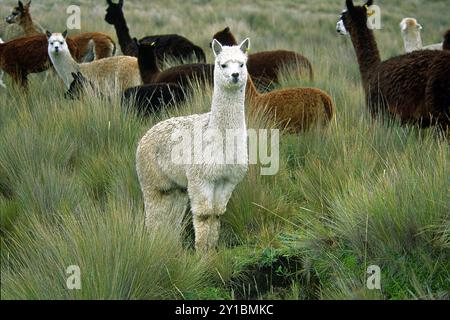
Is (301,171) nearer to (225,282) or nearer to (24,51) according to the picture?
(225,282)

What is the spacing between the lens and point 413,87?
7109mm

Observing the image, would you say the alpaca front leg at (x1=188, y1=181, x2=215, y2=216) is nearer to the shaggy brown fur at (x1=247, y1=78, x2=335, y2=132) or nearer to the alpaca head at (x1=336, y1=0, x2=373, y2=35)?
the shaggy brown fur at (x1=247, y1=78, x2=335, y2=132)

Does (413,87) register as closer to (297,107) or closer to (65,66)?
(297,107)

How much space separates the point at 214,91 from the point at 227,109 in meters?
0.22

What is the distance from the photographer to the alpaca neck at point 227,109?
535 cm

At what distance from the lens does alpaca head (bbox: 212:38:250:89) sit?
17.0ft

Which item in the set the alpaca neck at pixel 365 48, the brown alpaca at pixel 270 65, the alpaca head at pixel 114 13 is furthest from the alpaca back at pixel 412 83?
the alpaca head at pixel 114 13

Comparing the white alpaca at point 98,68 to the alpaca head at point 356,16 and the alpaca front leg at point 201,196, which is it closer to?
the alpaca head at point 356,16

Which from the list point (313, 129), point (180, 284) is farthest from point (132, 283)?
point (313, 129)

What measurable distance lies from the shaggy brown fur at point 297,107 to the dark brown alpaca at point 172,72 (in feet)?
4.49

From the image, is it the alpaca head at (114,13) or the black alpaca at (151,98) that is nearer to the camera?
the black alpaca at (151,98)

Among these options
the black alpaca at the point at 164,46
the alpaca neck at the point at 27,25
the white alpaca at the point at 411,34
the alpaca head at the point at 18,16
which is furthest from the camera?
the alpaca neck at the point at 27,25

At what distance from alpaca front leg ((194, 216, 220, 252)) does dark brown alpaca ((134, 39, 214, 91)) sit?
3.55m

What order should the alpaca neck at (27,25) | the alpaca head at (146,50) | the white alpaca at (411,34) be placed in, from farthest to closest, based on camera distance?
the alpaca neck at (27,25) → the white alpaca at (411,34) → the alpaca head at (146,50)
